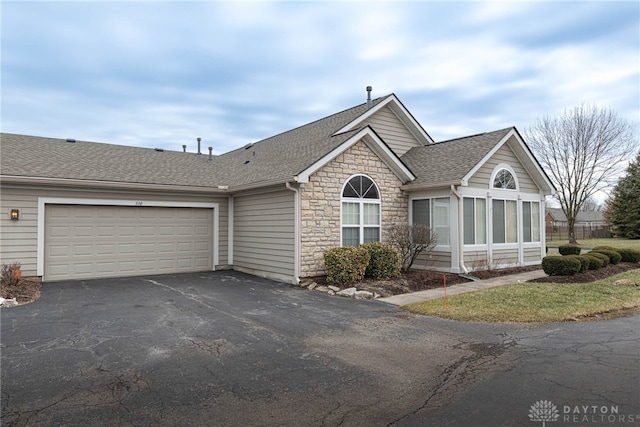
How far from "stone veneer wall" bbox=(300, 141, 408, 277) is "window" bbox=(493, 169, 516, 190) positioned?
158 inches

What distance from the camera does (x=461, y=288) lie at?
1102cm

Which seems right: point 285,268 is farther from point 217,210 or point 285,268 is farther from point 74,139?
point 74,139

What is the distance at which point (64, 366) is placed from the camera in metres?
5.05

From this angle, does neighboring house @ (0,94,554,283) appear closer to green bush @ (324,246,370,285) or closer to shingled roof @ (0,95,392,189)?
shingled roof @ (0,95,392,189)

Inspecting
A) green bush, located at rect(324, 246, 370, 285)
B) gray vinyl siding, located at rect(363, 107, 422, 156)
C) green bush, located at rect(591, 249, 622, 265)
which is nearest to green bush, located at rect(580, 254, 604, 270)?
green bush, located at rect(591, 249, 622, 265)

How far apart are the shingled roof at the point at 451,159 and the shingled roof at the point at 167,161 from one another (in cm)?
287

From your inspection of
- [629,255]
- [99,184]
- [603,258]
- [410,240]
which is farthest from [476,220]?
[99,184]

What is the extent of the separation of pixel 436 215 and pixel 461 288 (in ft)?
10.7

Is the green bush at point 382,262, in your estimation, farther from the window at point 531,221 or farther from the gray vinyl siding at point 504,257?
the window at point 531,221

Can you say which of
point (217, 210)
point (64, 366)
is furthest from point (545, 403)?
point (217, 210)

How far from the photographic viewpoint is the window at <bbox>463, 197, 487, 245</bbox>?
13.4m

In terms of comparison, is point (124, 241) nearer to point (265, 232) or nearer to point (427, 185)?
point (265, 232)

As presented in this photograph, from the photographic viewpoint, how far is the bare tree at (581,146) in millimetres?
29016

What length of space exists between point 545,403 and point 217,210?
41.4ft
